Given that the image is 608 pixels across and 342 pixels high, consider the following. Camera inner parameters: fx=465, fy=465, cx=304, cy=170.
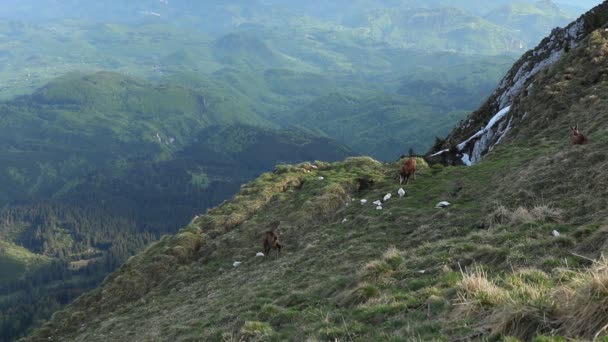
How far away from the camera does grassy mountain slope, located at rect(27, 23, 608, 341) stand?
9703 millimetres

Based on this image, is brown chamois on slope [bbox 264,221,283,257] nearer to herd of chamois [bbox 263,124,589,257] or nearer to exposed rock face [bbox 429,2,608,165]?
herd of chamois [bbox 263,124,589,257]

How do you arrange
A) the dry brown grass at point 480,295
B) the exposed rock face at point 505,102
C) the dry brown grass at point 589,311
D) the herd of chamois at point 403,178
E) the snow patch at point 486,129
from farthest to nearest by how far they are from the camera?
the snow patch at point 486,129 < the exposed rock face at point 505,102 < the herd of chamois at point 403,178 < the dry brown grass at point 480,295 < the dry brown grass at point 589,311

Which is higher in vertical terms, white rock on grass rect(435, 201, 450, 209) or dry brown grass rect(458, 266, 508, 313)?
dry brown grass rect(458, 266, 508, 313)

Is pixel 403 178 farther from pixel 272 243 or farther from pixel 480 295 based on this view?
pixel 480 295

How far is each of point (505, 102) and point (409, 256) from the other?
44.3m

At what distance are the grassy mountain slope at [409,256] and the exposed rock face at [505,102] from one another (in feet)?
11.6

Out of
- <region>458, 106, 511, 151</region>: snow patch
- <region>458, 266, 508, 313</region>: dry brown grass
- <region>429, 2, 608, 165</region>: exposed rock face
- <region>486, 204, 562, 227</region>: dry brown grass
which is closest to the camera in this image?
<region>458, 266, 508, 313</region>: dry brown grass

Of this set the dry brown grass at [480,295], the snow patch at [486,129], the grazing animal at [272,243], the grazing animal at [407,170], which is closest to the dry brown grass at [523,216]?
the dry brown grass at [480,295]

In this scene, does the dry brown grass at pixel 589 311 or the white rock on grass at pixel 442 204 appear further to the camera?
the white rock on grass at pixel 442 204

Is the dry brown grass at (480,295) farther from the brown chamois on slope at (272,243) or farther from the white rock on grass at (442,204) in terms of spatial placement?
the brown chamois on slope at (272,243)

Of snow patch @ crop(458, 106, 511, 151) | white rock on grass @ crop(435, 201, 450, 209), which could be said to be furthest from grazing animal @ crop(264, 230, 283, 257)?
snow patch @ crop(458, 106, 511, 151)

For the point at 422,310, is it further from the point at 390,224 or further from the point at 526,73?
the point at 526,73

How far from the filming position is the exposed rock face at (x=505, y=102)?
46.9 m

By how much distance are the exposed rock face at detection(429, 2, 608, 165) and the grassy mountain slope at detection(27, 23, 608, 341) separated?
353cm
